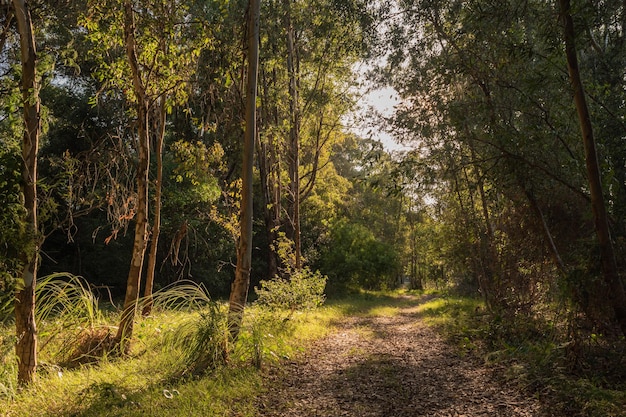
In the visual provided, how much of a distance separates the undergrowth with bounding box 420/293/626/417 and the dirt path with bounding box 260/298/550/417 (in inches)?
10.0

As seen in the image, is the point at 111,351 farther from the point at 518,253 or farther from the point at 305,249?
the point at 305,249

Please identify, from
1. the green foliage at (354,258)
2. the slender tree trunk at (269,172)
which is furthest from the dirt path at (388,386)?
the green foliage at (354,258)

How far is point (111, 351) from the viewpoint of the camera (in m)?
6.77

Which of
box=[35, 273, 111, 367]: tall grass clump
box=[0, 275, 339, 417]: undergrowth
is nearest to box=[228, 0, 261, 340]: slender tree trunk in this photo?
box=[0, 275, 339, 417]: undergrowth

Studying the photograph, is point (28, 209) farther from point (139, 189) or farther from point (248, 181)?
point (248, 181)

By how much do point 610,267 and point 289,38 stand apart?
1281 cm

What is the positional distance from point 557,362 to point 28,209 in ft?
22.3

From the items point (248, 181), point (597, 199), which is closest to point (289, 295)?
point (248, 181)

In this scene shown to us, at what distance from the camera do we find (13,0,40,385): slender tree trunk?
4.90 metres

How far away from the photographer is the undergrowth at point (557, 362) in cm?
453

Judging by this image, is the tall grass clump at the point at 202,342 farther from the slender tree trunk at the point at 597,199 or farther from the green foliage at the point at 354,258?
the green foliage at the point at 354,258

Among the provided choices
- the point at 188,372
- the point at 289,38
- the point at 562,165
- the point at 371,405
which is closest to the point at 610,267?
the point at 562,165

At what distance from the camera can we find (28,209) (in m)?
4.88

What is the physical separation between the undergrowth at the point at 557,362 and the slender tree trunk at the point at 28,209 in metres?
5.77
